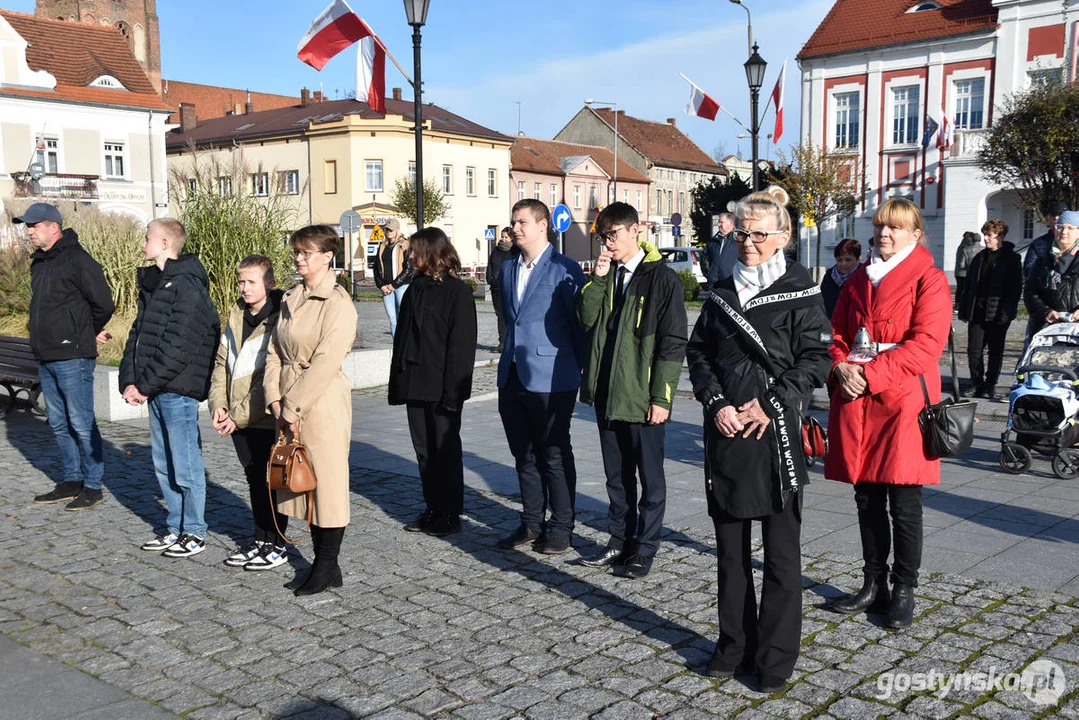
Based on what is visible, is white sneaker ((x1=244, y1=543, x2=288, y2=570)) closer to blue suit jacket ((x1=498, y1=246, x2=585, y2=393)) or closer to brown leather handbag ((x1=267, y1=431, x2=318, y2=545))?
brown leather handbag ((x1=267, y1=431, x2=318, y2=545))

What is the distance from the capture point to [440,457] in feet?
21.4

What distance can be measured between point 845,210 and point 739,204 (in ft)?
136

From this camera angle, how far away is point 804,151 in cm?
4175

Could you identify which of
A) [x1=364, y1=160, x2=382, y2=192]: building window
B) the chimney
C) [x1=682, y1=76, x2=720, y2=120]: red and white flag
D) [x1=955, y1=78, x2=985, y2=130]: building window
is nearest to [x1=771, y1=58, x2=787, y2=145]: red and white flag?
[x1=682, y1=76, x2=720, y2=120]: red and white flag

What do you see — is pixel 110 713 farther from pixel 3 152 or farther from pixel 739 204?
pixel 3 152

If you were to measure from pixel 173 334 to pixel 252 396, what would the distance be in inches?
27.1

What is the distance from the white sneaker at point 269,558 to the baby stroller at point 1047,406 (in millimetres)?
5411

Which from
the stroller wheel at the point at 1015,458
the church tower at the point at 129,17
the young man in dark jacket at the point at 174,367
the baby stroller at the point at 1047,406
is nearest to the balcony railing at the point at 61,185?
the church tower at the point at 129,17

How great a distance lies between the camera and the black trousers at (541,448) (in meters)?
5.97

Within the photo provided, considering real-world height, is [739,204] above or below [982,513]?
above

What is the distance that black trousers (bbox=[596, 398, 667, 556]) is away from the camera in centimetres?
552

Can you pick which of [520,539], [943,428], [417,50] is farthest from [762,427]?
[417,50]

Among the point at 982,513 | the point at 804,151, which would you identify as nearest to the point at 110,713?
the point at 982,513

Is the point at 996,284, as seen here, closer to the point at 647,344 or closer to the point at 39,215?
the point at 647,344
